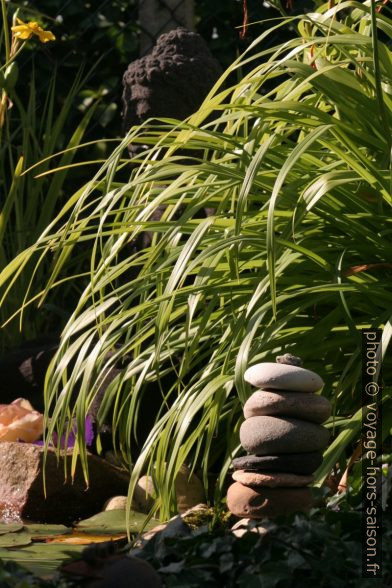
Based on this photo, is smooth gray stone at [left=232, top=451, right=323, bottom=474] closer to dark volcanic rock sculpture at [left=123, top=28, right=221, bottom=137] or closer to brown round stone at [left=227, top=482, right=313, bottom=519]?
brown round stone at [left=227, top=482, right=313, bottom=519]

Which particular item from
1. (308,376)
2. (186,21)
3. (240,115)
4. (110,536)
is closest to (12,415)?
(110,536)

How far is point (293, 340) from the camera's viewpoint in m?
2.44

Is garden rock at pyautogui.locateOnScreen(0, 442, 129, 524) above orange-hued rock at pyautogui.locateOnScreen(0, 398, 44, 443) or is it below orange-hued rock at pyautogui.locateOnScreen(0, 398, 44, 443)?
below

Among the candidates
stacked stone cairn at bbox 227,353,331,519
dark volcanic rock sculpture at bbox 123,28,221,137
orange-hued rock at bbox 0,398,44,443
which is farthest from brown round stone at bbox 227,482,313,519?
dark volcanic rock sculpture at bbox 123,28,221,137

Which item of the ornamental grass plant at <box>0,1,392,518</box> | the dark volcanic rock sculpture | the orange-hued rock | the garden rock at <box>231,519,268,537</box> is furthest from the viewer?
the dark volcanic rock sculpture

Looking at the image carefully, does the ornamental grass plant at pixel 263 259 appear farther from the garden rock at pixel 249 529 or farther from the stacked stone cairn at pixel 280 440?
the garden rock at pixel 249 529

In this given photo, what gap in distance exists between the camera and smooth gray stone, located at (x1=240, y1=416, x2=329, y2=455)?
1.86 m

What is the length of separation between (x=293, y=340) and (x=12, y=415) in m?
1.08

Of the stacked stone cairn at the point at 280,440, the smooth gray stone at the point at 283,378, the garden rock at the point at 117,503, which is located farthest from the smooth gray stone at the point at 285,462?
the garden rock at the point at 117,503

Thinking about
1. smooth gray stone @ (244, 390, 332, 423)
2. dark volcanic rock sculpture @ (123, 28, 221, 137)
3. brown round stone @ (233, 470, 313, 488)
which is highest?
dark volcanic rock sculpture @ (123, 28, 221, 137)

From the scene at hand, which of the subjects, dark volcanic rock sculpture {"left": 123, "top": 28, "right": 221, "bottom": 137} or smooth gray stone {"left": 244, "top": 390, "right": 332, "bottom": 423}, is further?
dark volcanic rock sculpture {"left": 123, "top": 28, "right": 221, "bottom": 137}

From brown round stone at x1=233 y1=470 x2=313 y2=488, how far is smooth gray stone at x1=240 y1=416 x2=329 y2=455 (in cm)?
4

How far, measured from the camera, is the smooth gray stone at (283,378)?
1866 millimetres

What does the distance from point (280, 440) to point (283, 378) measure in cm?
10
